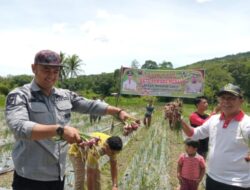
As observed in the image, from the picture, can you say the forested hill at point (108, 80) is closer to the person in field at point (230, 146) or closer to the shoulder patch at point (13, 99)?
the person in field at point (230, 146)

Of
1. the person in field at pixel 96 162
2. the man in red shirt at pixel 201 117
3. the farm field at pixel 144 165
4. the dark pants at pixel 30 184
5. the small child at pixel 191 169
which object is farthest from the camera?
the farm field at pixel 144 165

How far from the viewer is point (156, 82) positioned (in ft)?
42.2

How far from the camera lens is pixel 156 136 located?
10500mm

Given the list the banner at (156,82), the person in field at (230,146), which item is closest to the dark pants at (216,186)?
the person in field at (230,146)

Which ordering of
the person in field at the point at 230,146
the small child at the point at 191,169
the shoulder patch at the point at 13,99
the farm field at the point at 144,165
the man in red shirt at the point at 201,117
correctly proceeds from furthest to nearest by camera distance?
the farm field at the point at 144,165 < the man in red shirt at the point at 201,117 < the small child at the point at 191,169 < the person in field at the point at 230,146 < the shoulder patch at the point at 13,99

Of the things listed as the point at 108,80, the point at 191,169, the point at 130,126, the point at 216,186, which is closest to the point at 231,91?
the point at 216,186

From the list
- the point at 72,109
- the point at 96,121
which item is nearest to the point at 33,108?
the point at 72,109

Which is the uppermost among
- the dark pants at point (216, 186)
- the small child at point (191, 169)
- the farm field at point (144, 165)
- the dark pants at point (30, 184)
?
the dark pants at point (30, 184)

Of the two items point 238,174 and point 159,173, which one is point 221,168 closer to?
point 238,174

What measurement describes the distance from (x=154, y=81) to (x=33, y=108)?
11.0m

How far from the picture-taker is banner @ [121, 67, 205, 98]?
1200 cm

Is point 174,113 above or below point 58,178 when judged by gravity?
above

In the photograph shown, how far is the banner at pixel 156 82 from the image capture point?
472 inches

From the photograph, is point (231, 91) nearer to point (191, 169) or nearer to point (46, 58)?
point (46, 58)
